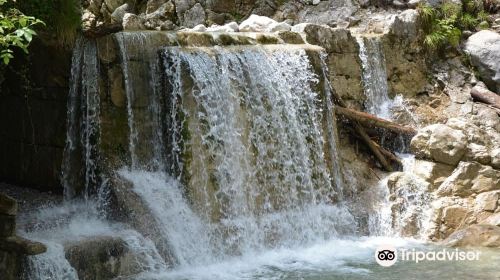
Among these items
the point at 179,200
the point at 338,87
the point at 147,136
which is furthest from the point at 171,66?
the point at 338,87

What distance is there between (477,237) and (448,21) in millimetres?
5180

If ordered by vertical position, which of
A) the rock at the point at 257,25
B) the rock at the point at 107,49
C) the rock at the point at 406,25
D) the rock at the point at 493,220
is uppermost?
the rock at the point at 406,25

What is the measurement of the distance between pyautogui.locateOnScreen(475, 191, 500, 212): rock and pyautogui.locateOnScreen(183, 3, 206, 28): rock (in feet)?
21.9

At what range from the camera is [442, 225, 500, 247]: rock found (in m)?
7.03

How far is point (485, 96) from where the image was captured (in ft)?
33.4

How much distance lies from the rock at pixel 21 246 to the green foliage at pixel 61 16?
8.75 ft

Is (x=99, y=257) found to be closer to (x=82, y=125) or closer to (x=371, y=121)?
(x=82, y=125)

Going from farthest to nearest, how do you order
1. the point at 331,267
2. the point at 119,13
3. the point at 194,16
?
1. the point at 119,13
2. the point at 194,16
3. the point at 331,267

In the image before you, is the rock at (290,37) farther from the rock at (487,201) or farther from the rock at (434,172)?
the rock at (487,201)

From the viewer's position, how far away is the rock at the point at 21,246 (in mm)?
5121

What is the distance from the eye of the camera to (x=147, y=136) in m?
7.09

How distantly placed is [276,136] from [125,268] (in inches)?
105

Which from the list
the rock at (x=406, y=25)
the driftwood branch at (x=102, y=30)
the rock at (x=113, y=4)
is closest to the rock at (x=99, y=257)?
the driftwood branch at (x=102, y=30)

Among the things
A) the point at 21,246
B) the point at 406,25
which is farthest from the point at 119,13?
the point at 21,246
